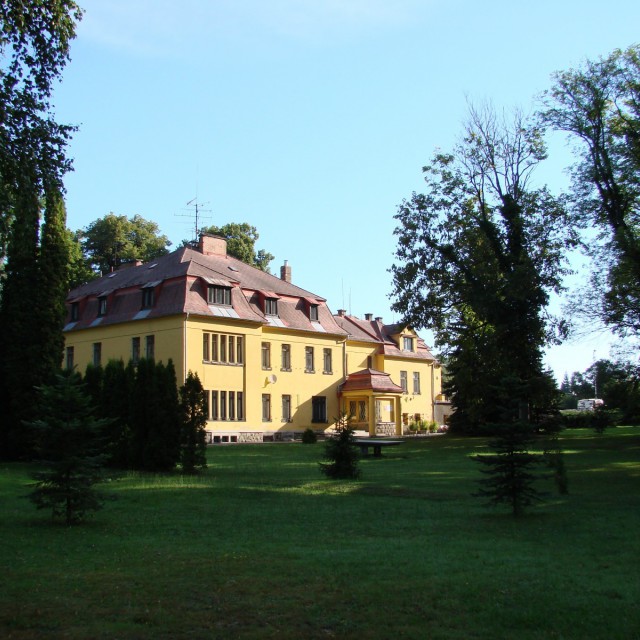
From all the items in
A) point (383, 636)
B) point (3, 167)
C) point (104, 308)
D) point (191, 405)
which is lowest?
point (383, 636)

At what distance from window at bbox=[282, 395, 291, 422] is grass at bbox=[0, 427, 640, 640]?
1194 inches

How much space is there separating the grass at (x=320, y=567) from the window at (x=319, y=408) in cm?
3246

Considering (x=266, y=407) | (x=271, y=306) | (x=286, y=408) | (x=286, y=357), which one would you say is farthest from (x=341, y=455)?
(x=286, y=357)

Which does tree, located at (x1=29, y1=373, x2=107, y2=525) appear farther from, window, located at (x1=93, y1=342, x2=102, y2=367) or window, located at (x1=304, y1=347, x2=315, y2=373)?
window, located at (x1=304, y1=347, x2=315, y2=373)

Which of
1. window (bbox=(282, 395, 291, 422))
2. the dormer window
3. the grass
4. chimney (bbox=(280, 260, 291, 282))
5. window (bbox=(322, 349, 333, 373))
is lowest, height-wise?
the grass

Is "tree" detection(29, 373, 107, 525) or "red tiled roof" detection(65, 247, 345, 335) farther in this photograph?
"red tiled roof" detection(65, 247, 345, 335)

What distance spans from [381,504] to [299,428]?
33.5m

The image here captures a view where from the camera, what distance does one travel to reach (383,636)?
6.22 m

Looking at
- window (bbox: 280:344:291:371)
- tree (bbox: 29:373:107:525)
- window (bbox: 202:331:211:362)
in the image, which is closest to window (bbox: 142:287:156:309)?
window (bbox: 202:331:211:362)

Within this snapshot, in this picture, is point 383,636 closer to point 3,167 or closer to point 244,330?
point 3,167

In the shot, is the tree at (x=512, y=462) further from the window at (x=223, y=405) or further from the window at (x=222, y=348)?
the window at (x=223, y=405)

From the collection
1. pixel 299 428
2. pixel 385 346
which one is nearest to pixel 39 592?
pixel 299 428

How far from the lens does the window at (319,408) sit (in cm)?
4979

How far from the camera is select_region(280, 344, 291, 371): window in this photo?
48.1 metres
